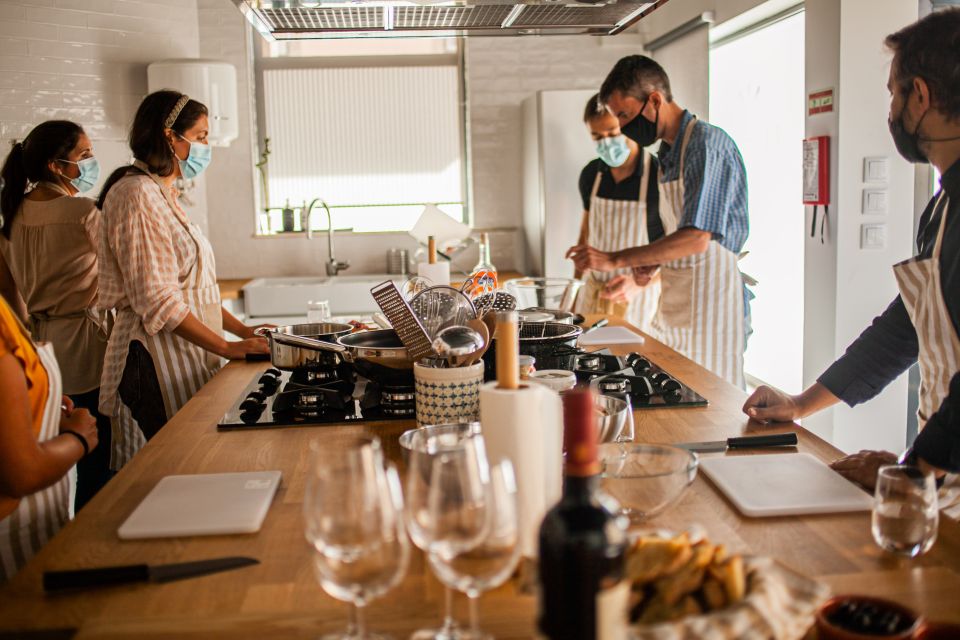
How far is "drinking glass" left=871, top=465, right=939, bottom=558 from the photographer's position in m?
1.13

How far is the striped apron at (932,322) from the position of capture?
1.69 meters

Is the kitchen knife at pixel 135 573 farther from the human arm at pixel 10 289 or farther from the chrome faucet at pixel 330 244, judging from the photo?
the chrome faucet at pixel 330 244

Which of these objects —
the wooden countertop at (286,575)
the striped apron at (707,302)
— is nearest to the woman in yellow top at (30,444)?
the wooden countertop at (286,575)

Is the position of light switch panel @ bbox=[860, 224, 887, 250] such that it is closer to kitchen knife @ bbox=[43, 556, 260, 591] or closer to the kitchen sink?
the kitchen sink

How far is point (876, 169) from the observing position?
350 cm

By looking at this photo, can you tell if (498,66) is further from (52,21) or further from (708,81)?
(52,21)

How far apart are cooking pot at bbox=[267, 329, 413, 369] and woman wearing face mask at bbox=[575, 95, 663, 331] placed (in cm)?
199

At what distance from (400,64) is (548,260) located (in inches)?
66.8

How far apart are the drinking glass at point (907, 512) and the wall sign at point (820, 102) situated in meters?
2.69

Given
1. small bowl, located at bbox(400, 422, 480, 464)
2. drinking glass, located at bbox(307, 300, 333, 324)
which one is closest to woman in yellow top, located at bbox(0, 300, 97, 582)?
small bowl, located at bbox(400, 422, 480, 464)

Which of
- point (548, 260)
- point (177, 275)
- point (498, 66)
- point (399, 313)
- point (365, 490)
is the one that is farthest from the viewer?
point (498, 66)

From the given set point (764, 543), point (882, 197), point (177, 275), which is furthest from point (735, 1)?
point (764, 543)

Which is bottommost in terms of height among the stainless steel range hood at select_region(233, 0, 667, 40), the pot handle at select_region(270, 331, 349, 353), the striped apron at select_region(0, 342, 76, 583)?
the striped apron at select_region(0, 342, 76, 583)

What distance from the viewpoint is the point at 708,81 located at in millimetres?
4672
